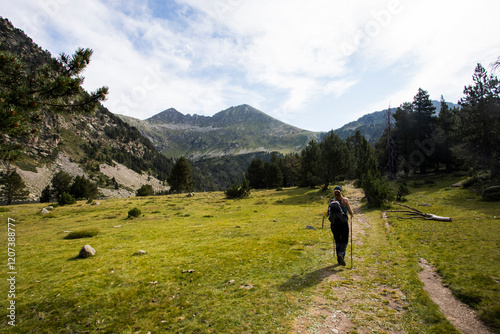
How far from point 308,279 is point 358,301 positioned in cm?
207

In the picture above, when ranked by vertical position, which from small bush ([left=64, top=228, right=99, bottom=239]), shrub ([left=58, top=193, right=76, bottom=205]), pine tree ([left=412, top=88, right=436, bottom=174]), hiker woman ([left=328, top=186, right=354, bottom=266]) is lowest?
small bush ([left=64, top=228, right=99, bottom=239])

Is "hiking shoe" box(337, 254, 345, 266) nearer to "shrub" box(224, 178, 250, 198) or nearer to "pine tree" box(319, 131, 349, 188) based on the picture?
"shrub" box(224, 178, 250, 198)

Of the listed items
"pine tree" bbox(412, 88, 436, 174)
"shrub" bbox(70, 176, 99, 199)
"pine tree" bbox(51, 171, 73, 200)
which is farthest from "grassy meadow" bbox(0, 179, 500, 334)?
"pine tree" bbox(51, 171, 73, 200)

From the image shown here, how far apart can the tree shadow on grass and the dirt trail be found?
0.42 feet

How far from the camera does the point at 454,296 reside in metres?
6.84

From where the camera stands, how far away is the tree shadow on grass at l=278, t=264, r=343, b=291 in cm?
775

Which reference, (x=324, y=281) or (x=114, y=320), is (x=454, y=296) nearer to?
(x=324, y=281)

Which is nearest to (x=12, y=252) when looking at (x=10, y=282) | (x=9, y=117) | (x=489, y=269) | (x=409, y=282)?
(x=10, y=282)

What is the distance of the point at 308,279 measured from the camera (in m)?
8.43

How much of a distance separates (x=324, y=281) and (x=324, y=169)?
1835 inches

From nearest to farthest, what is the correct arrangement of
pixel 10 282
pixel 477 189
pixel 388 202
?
pixel 10 282, pixel 388 202, pixel 477 189

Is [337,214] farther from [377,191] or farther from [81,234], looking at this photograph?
[377,191]

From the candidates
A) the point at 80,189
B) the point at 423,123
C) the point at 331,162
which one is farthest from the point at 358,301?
the point at 80,189

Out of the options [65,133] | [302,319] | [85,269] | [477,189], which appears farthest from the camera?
[65,133]
